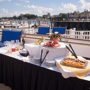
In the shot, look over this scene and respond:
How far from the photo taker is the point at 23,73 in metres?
1.91

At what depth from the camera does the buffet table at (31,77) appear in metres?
1.39

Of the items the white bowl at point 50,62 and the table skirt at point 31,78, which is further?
the white bowl at point 50,62

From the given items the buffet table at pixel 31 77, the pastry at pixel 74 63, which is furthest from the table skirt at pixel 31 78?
the pastry at pixel 74 63

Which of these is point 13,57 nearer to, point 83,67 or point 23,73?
Answer: point 23,73

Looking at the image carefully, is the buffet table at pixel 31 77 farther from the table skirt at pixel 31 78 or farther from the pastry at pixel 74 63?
the pastry at pixel 74 63

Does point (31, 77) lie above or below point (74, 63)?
below

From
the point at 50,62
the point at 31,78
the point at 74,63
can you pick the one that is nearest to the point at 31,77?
the point at 31,78

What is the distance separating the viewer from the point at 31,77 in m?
1.80

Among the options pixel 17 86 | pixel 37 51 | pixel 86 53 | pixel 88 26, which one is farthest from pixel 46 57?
pixel 88 26

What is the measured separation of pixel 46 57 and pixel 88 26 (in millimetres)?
24238

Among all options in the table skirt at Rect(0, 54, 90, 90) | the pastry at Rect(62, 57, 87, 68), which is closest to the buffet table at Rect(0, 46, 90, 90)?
the table skirt at Rect(0, 54, 90, 90)

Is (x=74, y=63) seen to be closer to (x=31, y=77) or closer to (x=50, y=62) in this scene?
(x=50, y=62)

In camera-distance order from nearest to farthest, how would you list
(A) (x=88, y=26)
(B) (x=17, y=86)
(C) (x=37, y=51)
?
(C) (x=37, y=51) → (B) (x=17, y=86) → (A) (x=88, y=26)

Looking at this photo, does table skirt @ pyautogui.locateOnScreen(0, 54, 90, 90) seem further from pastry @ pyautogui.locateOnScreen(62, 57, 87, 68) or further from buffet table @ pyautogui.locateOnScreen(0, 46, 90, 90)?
pastry @ pyautogui.locateOnScreen(62, 57, 87, 68)
